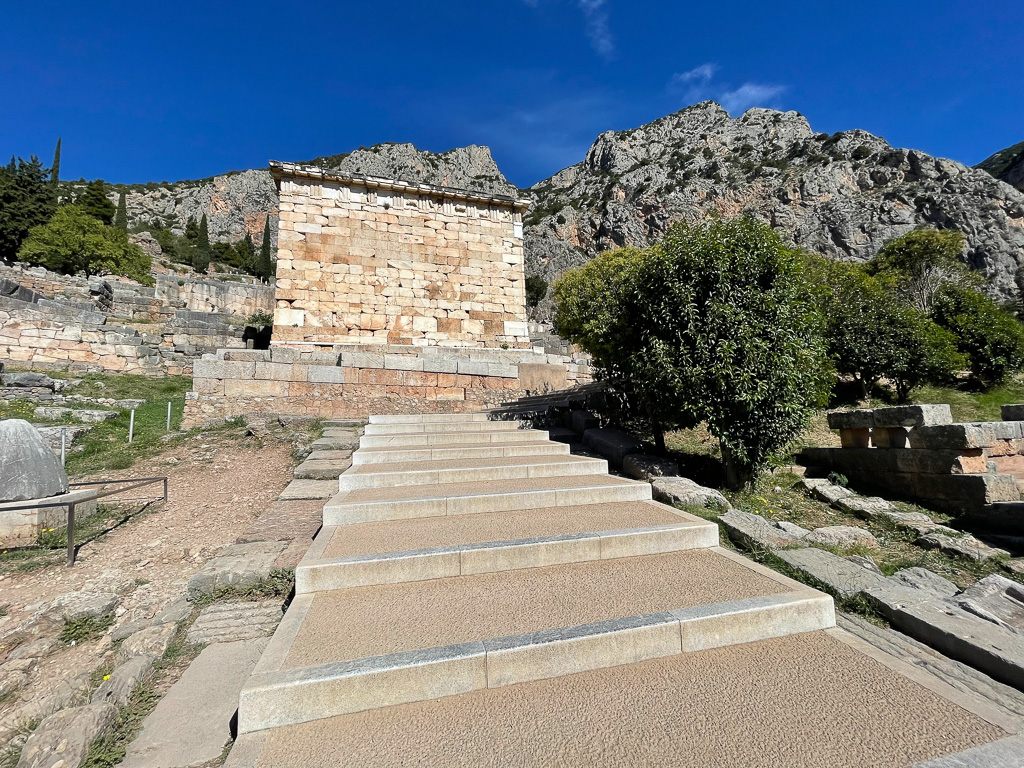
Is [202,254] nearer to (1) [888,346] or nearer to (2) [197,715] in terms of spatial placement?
(2) [197,715]

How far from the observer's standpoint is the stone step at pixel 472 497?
391 centimetres

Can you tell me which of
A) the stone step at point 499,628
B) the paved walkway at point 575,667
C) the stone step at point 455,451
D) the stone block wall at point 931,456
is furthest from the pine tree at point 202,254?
the stone block wall at point 931,456

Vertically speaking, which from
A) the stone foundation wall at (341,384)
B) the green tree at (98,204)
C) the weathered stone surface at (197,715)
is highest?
the green tree at (98,204)

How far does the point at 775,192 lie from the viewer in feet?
162

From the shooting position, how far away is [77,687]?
234 centimetres

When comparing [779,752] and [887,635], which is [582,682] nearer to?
[779,752]

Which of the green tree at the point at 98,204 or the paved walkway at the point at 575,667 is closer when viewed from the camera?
the paved walkway at the point at 575,667

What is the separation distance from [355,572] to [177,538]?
2.98m

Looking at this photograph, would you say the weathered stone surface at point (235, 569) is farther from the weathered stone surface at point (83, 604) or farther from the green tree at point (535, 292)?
the green tree at point (535, 292)

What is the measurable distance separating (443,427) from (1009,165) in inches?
3902

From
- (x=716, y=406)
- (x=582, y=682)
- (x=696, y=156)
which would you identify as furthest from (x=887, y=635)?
(x=696, y=156)

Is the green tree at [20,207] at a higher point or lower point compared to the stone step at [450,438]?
higher

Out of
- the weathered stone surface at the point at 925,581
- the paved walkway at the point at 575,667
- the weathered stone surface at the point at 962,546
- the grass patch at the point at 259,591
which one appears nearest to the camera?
the paved walkway at the point at 575,667

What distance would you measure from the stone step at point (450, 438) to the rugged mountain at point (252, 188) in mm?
62262
